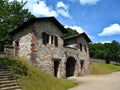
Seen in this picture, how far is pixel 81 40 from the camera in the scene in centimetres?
3619

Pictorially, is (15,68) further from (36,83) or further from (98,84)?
(98,84)

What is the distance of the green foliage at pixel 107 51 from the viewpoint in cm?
7112

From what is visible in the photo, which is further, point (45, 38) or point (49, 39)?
point (49, 39)

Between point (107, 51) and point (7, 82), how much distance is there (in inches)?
2326

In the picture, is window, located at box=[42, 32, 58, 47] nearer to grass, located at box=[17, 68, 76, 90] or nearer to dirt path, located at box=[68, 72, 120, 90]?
dirt path, located at box=[68, 72, 120, 90]

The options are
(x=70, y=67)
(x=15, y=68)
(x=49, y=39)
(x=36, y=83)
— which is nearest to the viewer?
(x=36, y=83)

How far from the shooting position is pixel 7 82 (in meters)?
16.8

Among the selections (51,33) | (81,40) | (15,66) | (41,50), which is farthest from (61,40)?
(15,66)

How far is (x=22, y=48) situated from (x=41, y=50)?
2.94 m

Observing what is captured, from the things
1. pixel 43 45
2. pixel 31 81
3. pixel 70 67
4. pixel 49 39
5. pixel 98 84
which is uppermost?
pixel 49 39

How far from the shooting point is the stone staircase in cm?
1602

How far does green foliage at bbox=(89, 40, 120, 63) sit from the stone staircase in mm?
56138

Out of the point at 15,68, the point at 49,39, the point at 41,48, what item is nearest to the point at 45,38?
the point at 49,39

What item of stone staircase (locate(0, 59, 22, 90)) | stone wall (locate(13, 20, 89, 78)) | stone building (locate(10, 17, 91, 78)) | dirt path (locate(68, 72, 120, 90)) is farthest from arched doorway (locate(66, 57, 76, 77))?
stone staircase (locate(0, 59, 22, 90))
